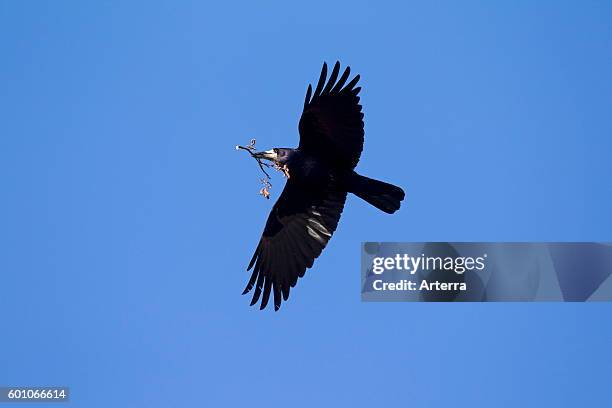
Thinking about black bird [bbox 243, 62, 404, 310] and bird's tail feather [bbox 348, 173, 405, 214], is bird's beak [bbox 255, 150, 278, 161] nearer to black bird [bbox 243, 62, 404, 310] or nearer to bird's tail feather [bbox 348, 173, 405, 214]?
black bird [bbox 243, 62, 404, 310]

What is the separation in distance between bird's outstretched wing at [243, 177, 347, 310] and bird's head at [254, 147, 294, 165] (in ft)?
1.48

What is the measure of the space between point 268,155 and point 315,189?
29.3 inches

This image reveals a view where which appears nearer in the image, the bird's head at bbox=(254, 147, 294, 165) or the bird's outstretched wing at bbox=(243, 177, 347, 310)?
the bird's head at bbox=(254, 147, 294, 165)

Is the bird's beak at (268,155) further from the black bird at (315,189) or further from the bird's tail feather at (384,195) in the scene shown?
the bird's tail feather at (384,195)

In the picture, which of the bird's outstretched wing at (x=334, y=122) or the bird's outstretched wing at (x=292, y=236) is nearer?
the bird's outstretched wing at (x=334, y=122)

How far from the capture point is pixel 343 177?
16.8 m

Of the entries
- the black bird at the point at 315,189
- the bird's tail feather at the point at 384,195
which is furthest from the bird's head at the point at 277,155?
the bird's tail feather at the point at 384,195

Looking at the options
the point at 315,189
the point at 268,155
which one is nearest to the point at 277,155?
the point at 268,155

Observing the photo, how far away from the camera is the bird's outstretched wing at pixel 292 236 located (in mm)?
17250

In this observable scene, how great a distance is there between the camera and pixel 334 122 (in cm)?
1641

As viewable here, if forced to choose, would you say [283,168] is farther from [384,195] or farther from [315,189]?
[384,195]

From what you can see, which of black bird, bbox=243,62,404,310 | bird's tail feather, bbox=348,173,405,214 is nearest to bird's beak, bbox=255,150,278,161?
black bird, bbox=243,62,404,310

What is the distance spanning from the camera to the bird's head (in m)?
16.7

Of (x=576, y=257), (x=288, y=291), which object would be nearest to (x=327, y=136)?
(x=288, y=291)
